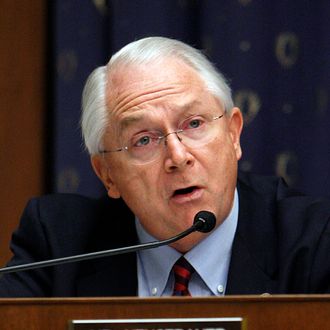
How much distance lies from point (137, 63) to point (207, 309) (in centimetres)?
84

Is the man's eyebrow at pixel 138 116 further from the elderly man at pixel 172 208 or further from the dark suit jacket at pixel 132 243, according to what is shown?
the dark suit jacket at pixel 132 243

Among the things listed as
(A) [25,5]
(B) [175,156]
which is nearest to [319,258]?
(B) [175,156]

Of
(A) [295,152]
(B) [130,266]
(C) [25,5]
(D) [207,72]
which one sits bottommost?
(B) [130,266]

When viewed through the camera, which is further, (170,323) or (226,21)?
(226,21)

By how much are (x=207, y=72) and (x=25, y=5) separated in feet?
2.47

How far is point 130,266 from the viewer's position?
204cm

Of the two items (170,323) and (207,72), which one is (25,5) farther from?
(170,323)

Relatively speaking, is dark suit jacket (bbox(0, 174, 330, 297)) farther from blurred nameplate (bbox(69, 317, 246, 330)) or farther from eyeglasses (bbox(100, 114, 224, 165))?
blurred nameplate (bbox(69, 317, 246, 330))

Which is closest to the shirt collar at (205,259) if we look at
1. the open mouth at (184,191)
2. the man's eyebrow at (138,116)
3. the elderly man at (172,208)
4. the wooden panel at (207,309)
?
the elderly man at (172,208)

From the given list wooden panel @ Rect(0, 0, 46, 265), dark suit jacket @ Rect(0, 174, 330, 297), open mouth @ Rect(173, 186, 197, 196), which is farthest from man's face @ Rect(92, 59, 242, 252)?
wooden panel @ Rect(0, 0, 46, 265)

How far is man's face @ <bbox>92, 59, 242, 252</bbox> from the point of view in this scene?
1915 mm

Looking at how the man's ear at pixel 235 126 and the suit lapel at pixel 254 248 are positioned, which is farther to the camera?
the man's ear at pixel 235 126

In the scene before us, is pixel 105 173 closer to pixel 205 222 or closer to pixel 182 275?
pixel 182 275

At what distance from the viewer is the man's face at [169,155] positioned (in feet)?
6.28
